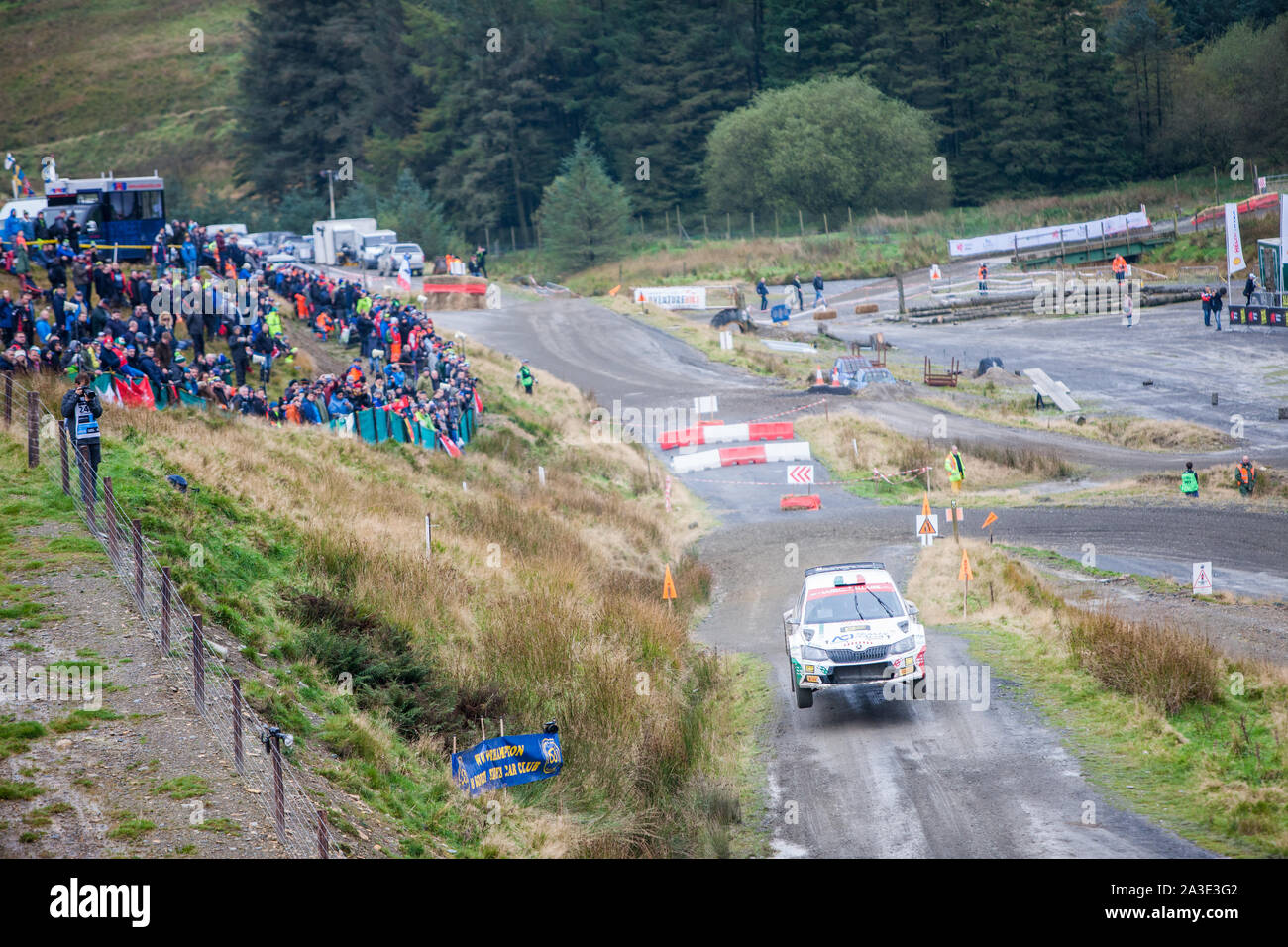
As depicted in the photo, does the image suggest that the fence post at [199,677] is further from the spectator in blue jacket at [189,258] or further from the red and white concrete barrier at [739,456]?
the spectator in blue jacket at [189,258]

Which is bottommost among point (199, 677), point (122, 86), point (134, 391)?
point (199, 677)

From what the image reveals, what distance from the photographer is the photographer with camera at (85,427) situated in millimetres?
16719

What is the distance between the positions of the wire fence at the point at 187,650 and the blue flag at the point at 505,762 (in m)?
1.74

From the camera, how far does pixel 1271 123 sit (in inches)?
3312

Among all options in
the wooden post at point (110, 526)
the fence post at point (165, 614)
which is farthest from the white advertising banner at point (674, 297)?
the fence post at point (165, 614)

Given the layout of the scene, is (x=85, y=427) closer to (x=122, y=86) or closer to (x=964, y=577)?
(x=964, y=577)

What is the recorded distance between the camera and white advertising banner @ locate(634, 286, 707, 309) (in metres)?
64.0

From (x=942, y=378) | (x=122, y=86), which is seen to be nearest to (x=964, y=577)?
(x=942, y=378)

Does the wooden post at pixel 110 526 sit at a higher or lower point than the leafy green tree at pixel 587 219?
lower

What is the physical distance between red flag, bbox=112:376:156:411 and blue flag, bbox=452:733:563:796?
47.6 ft

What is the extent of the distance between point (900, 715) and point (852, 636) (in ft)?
4.02

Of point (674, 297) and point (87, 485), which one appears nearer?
point (87, 485)

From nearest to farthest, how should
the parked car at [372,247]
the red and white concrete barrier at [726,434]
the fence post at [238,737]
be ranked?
the fence post at [238,737], the red and white concrete barrier at [726,434], the parked car at [372,247]

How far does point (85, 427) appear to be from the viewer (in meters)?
16.8
